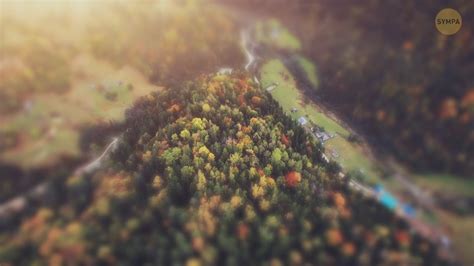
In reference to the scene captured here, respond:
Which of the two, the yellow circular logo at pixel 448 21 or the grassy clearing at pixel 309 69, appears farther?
the grassy clearing at pixel 309 69

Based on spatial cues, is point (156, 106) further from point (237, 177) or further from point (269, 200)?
point (269, 200)

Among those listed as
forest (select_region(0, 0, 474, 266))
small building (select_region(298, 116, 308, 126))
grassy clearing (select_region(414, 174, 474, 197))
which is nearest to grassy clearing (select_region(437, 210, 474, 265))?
forest (select_region(0, 0, 474, 266))

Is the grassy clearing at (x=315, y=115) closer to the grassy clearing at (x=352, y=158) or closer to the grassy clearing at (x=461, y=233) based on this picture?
the grassy clearing at (x=352, y=158)

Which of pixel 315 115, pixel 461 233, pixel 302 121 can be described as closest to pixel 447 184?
pixel 461 233

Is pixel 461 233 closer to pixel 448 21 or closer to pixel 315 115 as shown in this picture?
pixel 315 115

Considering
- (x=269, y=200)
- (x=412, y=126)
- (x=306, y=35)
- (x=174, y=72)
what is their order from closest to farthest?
(x=269, y=200) → (x=412, y=126) → (x=174, y=72) → (x=306, y=35)

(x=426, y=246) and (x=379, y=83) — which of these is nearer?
(x=426, y=246)

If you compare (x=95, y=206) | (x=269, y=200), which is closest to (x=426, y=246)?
(x=269, y=200)

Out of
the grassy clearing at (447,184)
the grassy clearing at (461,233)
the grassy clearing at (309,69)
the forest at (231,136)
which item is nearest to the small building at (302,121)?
the forest at (231,136)
